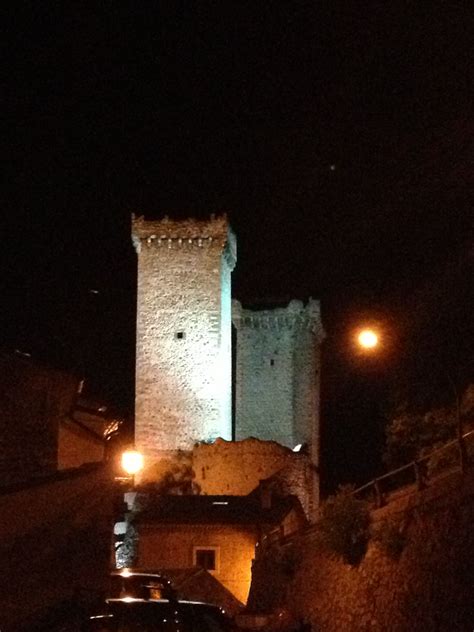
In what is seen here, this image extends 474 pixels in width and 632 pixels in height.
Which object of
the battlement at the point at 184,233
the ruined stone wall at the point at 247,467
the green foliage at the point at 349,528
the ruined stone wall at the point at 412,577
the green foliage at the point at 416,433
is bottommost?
the ruined stone wall at the point at 412,577

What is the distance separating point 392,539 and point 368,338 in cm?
422

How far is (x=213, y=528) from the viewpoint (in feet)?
110

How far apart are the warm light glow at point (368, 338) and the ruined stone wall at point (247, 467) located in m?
21.4

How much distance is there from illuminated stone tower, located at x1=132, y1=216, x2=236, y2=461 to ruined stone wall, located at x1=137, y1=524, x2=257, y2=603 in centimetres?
1020

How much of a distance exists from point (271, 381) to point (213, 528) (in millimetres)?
18390

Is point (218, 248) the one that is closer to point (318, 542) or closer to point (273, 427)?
point (273, 427)

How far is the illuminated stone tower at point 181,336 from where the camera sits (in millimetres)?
44531

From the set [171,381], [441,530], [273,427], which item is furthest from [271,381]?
[441,530]

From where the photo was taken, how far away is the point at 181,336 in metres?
45.2

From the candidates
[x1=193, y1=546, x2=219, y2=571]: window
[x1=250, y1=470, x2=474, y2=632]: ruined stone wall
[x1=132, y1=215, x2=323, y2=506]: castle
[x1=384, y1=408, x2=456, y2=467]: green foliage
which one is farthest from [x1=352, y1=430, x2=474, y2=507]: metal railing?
[x1=132, y1=215, x2=323, y2=506]: castle

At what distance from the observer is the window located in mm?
32969

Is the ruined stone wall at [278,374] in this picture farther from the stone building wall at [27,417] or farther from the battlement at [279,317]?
the stone building wall at [27,417]

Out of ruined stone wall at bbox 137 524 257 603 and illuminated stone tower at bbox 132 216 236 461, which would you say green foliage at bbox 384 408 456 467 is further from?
illuminated stone tower at bbox 132 216 236 461

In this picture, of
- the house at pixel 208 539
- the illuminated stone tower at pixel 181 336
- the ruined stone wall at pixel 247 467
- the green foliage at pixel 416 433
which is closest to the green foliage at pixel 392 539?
the green foliage at pixel 416 433
